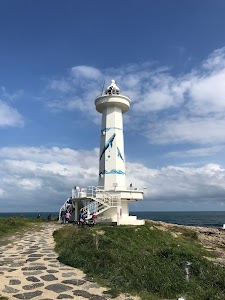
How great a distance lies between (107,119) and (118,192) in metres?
7.85

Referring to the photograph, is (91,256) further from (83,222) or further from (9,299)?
(83,222)

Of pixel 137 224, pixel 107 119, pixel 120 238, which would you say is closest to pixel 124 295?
pixel 120 238

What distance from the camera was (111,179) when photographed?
30.6 meters

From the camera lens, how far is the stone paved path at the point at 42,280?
719 cm

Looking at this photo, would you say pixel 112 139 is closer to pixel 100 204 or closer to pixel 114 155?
pixel 114 155

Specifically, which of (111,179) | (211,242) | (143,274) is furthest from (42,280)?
(211,242)

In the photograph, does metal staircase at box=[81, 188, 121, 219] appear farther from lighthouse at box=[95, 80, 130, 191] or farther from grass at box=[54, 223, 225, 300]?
grass at box=[54, 223, 225, 300]

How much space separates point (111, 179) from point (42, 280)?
22368mm

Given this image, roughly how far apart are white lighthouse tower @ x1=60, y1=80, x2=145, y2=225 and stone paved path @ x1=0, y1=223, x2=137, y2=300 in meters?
15.9

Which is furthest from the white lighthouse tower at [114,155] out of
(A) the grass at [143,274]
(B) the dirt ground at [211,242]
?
(A) the grass at [143,274]

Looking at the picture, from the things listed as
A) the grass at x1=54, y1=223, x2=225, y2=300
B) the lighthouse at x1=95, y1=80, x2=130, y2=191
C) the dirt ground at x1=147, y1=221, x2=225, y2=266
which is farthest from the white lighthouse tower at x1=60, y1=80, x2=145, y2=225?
the grass at x1=54, y1=223, x2=225, y2=300

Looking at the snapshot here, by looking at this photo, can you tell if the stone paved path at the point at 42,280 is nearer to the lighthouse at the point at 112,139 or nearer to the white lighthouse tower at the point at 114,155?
the white lighthouse tower at the point at 114,155

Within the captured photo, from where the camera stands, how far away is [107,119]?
Result: 1270 inches

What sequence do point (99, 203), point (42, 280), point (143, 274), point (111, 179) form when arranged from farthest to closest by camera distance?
point (111, 179) < point (99, 203) < point (143, 274) < point (42, 280)
